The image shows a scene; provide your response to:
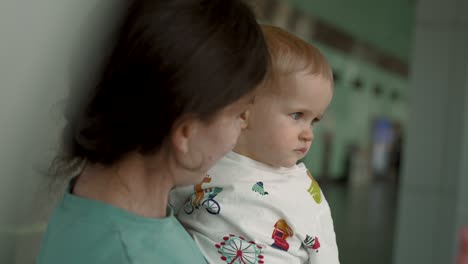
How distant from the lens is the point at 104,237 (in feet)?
3.68

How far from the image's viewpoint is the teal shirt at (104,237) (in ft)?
3.65

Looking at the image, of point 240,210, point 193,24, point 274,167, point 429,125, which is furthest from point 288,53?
point 429,125

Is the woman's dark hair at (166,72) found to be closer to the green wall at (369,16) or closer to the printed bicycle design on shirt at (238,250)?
the printed bicycle design on shirt at (238,250)

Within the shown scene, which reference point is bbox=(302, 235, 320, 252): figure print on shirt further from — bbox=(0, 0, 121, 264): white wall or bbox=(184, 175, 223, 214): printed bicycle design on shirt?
bbox=(0, 0, 121, 264): white wall

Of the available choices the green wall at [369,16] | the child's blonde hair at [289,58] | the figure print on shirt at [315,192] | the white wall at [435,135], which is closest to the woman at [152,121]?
the child's blonde hair at [289,58]

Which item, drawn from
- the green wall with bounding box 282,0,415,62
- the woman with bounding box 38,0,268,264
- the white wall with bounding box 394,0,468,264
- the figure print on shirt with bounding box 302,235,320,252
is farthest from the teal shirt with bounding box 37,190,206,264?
the green wall with bounding box 282,0,415,62

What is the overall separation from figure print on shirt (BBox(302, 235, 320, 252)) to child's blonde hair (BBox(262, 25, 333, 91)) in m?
0.42

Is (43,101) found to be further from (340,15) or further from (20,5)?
(340,15)

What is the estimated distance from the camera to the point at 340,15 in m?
10.1

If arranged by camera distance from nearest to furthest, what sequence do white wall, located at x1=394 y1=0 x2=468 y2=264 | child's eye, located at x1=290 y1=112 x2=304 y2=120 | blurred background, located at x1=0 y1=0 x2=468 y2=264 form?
blurred background, located at x1=0 y1=0 x2=468 y2=264 < child's eye, located at x1=290 y1=112 x2=304 y2=120 < white wall, located at x1=394 y1=0 x2=468 y2=264

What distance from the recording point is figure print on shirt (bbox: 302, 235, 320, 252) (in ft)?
5.55

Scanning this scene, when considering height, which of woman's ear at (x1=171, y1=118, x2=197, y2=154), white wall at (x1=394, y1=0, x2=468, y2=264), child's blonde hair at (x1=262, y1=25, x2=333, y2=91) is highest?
child's blonde hair at (x1=262, y1=25, x2=333, y2=91)

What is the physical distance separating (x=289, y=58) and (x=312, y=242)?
1.61ft

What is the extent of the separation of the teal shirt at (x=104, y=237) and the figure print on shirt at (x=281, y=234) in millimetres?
468
